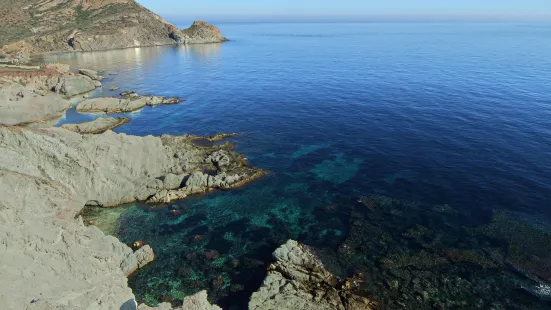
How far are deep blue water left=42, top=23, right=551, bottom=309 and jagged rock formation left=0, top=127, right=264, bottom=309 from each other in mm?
4751

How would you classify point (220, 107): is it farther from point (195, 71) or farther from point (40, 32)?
point (40, 32)

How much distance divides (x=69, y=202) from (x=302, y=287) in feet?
101

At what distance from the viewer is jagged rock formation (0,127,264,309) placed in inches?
1040

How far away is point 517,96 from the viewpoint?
8769cm

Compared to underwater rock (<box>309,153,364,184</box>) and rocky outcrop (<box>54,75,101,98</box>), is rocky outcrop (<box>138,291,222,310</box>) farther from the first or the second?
rocky outcrop (<box>54,75,101,98</box>)

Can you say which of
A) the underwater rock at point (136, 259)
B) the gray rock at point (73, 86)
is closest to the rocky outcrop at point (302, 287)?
the underwater rock at point (136, 259)

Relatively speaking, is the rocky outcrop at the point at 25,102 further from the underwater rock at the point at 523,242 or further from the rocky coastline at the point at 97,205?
the underwater rock at the point at 523,242

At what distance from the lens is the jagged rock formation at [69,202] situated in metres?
26.4

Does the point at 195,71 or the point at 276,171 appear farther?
the point at 195,71

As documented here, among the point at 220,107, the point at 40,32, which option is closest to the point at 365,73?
the point at 220,107

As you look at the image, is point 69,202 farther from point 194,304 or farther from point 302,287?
point 302,287

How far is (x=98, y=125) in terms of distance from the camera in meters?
73.9

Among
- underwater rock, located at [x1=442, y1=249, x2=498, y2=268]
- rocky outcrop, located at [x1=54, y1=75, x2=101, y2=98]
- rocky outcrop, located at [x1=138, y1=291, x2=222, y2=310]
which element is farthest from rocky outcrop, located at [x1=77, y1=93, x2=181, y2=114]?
underwater rock, located at [x1=442, y1=249, x2=498, y2=268]

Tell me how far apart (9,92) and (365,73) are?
112 metres
